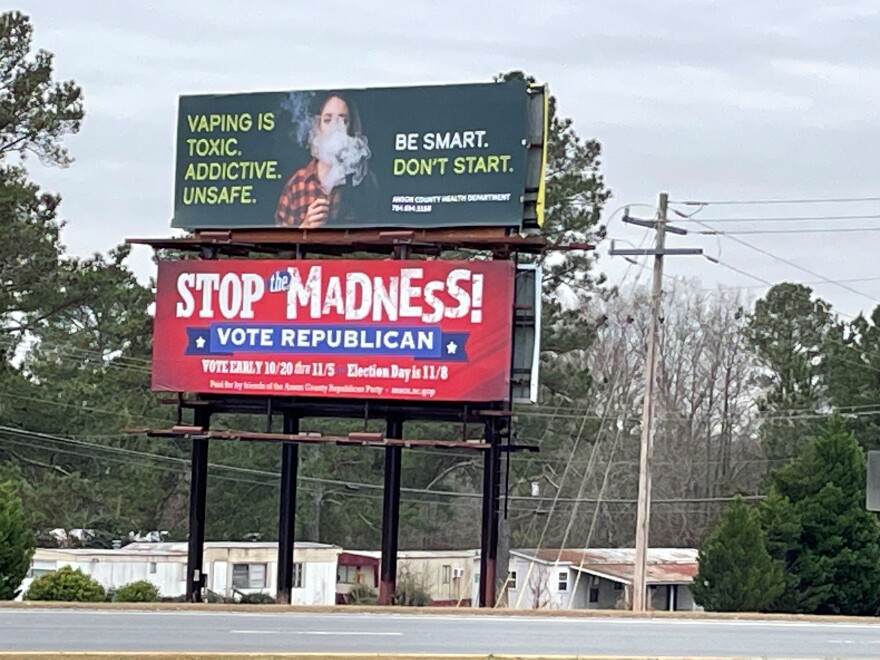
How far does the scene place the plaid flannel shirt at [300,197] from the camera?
3319 centimetres

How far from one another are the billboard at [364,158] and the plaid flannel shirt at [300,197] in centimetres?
2

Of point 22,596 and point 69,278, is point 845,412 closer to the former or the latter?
point 69,278

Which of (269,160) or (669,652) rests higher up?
(269,160)

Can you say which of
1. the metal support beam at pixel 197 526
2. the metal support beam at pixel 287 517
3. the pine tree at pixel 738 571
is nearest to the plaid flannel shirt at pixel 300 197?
the metal support beam at pixel 287 517

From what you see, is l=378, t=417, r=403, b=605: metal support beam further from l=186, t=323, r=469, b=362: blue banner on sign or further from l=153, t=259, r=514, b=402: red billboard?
l=186, t=323, r=469, b=362: blue banner on sign

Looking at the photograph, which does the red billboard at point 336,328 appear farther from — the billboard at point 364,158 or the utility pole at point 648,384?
the utility pole at point 648,384

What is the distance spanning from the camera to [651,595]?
56.5 meters

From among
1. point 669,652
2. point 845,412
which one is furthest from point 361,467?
point 669,652

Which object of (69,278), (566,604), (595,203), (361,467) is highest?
(595,203)

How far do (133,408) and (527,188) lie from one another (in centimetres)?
3096

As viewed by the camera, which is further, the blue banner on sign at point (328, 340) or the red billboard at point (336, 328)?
the blue banner on sign at point (328, 340)

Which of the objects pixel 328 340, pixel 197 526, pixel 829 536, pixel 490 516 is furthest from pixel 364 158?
pixel 829 536

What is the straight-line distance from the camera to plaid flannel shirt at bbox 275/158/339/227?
33.2 meters

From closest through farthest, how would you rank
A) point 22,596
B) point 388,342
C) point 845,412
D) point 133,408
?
point 388,342
point 22,596
point 133,408
point 845,412
